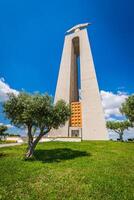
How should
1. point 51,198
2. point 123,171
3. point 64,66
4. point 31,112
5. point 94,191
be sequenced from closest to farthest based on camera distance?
point 51,198 → point 94,191 → point 123,171 → point 31,112 → point 64,66

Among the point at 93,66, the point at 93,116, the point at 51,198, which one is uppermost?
the point at 93,66

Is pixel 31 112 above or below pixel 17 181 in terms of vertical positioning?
above

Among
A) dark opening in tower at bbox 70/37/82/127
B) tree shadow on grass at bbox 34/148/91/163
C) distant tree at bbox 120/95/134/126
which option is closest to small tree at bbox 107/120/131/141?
Answer: dark opening in tower at bbox 70/37/82/127

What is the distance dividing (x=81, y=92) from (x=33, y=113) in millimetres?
44439

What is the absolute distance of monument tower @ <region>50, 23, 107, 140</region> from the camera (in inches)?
2360

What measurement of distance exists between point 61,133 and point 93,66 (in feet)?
84.1

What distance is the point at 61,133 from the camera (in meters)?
64.7

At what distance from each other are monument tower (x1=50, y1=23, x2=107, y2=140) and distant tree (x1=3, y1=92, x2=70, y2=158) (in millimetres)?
36169

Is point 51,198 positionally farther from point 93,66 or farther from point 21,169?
point 93,66

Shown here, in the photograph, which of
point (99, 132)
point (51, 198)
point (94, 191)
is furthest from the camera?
point (99, 132)

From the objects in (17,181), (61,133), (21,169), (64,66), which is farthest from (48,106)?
(64,66)

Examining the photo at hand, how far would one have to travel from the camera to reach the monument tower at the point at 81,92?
59938 millimetres

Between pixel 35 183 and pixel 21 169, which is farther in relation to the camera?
pixel 21 169

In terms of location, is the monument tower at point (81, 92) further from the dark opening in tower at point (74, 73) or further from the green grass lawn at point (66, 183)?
the green grass lawn at point (66, 183)
